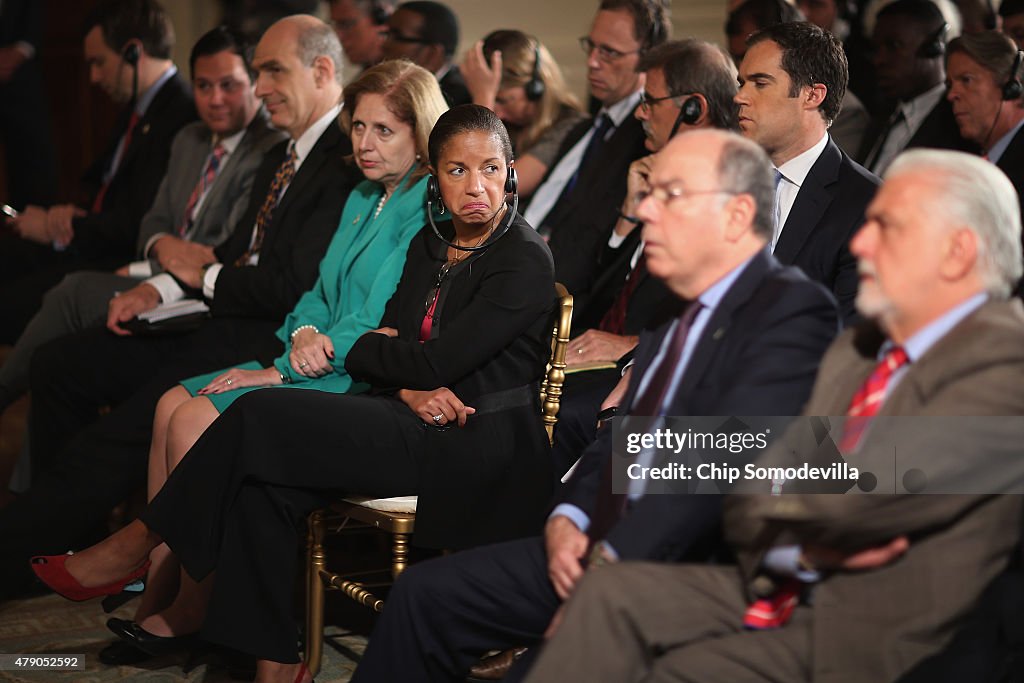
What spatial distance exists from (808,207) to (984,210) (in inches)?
43.5

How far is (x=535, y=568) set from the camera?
6.91 ft

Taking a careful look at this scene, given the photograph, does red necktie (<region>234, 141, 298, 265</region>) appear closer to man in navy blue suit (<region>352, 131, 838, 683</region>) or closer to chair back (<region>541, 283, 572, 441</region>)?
chair back (<region>541, 283, 572, 441</region>)

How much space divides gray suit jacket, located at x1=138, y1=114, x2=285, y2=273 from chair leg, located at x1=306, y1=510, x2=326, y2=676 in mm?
1567

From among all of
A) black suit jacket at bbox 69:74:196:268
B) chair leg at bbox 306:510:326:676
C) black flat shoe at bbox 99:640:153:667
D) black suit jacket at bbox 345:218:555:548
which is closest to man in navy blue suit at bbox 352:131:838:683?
black suit jacket at bbox 345:218:555:548

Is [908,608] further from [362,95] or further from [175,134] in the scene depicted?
[175,134]

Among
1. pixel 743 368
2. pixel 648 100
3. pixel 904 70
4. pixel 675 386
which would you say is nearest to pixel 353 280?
pixel 648 100

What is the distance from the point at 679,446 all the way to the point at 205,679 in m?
1.41

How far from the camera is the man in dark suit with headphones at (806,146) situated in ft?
8.84

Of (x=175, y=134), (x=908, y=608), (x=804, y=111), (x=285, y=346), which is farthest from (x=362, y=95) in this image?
(x=908, y=608)

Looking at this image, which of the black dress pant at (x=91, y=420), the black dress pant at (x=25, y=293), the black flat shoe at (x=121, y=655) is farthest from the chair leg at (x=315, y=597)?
the black dress pant at (x=25, y=293)

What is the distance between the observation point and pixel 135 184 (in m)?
4.77

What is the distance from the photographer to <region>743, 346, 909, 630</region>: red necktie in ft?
5.66

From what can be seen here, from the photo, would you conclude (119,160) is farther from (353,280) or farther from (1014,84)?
(1014,84)

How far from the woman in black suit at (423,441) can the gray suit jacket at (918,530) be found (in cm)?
100
